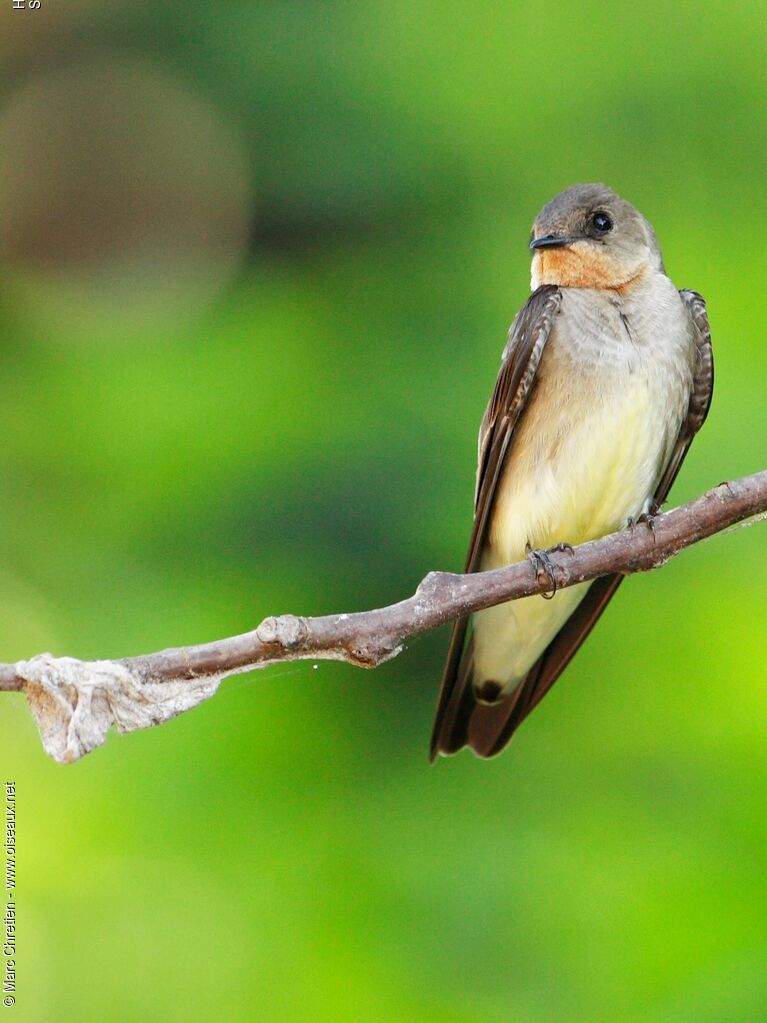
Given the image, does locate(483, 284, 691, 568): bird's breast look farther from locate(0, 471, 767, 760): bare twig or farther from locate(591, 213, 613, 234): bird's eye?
locate(0, 471, 767, 760): bare twig

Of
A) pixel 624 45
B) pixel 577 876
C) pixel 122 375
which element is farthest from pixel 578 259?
pixel 624 45

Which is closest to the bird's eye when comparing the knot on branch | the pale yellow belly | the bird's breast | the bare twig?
the bird's breast

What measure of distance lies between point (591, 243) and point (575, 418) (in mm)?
418

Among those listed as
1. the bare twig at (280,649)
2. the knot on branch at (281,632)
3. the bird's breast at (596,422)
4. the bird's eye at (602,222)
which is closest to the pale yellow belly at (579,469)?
the bird's breast at (596,422)

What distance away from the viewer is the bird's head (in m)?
2.97

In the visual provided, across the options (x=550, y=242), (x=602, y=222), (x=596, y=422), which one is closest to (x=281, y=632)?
(x=596, y=422)

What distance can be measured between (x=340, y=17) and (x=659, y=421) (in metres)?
3.09

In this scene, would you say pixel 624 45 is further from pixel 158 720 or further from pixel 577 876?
pixel 158 720

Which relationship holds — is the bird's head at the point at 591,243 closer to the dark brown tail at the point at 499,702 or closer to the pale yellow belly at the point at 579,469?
the pale yellow belly at the point at 579,469

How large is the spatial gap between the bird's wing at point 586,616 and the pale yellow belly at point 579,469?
0.19 ft

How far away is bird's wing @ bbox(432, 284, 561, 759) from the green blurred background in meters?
0.47

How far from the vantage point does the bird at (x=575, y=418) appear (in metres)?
2.83

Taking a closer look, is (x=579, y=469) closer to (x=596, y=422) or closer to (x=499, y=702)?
(x=596, y=422)

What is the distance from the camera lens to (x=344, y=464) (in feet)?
14.3
